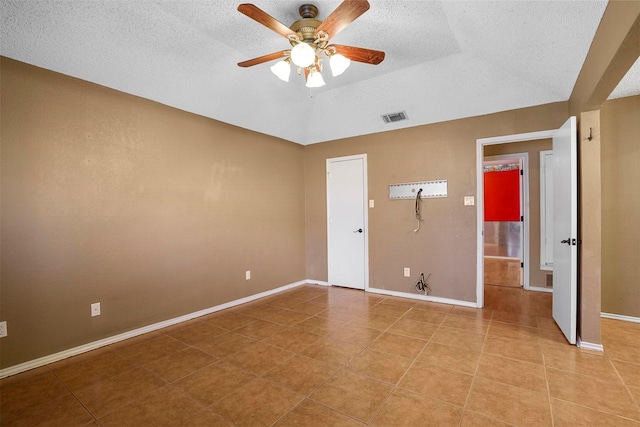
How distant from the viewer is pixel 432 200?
3.98 metres

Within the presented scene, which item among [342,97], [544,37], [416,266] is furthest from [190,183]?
[544,37]

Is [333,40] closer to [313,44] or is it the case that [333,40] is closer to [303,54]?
[313,44]

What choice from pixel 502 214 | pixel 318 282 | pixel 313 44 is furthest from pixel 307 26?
pixel 502 214

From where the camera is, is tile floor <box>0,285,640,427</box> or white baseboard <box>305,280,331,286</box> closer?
tile floor <box>0,285,640,427</box>

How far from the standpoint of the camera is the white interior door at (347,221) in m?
4.57

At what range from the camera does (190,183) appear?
3439 millimetres

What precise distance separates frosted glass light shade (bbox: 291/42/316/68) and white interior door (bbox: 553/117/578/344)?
2.39 metres

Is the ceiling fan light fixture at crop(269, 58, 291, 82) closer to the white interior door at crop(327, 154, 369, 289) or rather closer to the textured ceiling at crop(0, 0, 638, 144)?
the textured ceiling at crop(0, 0, 638, 144)

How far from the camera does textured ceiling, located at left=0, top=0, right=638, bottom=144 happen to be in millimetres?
2115

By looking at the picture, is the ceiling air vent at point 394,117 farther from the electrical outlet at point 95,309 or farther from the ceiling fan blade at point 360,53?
the electrical outlet at point 95,309

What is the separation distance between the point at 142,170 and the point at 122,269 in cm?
103

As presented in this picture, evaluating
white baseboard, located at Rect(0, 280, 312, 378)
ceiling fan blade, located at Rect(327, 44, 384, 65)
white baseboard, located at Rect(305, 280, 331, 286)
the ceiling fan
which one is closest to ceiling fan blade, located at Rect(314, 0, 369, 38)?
the ceiling fan

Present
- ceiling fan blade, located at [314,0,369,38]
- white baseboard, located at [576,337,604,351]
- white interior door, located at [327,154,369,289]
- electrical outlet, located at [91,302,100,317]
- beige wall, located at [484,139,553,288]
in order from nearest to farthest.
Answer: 1. ceiling fan blade, located at [314,0,369,38]
2. white baseboard, located at [576,337,604,351]
3. electrical outlet, located at [91,302,100,317]
4. beige wall, located at [484,139,553,288]
5. white interior door, located at [327,154,369,289]

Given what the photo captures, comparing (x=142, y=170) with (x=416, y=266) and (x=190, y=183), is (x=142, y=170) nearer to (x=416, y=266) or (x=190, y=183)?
(x=190, y=183)
